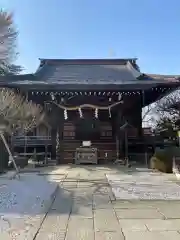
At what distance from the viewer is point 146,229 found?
354 cm

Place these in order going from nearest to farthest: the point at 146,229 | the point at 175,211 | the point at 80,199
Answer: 1. the point at 146,229
2. the point at 175,211
3. the point at 80,199

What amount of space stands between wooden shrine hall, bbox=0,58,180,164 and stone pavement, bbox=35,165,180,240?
571cm

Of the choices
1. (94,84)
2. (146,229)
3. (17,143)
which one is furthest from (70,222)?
(17,143)

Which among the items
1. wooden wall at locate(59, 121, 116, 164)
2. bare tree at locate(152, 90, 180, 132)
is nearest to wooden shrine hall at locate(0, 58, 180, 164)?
wooden wall at locate(59, 121, 116, 164)

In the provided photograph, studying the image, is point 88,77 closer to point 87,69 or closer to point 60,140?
point 87,69

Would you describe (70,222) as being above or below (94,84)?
below

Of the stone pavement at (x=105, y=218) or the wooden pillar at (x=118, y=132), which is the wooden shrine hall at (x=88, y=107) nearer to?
the wooden pillar at (x=118, y=132)

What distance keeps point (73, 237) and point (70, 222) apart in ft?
1.97

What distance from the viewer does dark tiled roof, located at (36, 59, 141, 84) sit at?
1479cm

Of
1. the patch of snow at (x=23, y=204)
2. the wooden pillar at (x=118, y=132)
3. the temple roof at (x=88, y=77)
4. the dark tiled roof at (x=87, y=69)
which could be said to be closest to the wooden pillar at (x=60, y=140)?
the temple roof at (x=88, y=77)

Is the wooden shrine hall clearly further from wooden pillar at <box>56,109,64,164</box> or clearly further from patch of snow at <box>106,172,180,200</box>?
patch of snow at <box>106,172,180,200</box>

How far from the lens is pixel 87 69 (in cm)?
1647

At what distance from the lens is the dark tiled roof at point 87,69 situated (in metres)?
14.8

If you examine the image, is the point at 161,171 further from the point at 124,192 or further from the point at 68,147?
the point at 68,147
